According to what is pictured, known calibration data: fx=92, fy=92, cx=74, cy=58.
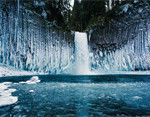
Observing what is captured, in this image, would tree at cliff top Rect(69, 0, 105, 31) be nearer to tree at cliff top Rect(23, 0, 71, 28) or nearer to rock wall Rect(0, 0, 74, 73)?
tree at cliff top Rect(23, 0, 71, 28)

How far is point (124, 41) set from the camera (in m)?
20.5

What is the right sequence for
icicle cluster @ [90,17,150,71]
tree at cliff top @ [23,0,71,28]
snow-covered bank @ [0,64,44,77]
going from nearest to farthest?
1. snow-covered bank @ [0,64,44,77]
2. icicle cluster @ [90,17,150,71]
3. tree at cliff top @ [23,0,71,28]

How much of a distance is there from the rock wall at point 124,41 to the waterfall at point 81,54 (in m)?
1.67

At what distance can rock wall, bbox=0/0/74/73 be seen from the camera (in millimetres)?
15055

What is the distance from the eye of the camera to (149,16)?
60.1ft

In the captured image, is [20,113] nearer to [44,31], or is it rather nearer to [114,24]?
[44,31]

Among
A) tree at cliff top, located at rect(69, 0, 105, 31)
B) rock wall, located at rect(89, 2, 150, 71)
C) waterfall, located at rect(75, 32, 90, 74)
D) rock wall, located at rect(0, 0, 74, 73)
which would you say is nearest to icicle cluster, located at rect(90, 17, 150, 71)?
rock wall, located at rect(89, 2, 150, 71)

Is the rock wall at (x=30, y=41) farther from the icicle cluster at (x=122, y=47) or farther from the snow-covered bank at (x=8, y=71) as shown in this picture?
the icicle cluster at (x=122, y=47)

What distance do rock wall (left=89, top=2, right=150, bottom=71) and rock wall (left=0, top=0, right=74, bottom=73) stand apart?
23.0 feet

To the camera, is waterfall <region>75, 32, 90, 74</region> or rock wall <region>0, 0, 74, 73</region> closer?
rock wall <region>0, 0, 74, 73</region>

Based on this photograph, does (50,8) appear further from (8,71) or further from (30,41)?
(8,71)

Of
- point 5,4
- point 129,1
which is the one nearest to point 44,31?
point 5,4

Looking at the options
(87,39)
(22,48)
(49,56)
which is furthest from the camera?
(87,39)

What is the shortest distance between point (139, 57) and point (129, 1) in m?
13.7
